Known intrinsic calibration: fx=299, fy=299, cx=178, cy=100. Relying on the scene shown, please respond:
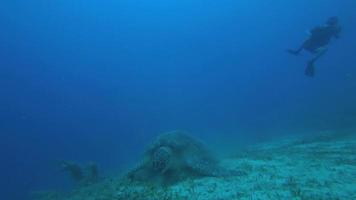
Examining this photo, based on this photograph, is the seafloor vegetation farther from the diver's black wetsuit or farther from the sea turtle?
the diver's black wetsuit

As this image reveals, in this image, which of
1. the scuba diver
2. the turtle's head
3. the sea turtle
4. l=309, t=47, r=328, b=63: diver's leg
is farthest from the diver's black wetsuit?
the turtle's head

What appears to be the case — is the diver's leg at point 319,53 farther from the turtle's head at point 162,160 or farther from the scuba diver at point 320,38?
the turtle's head at point 162,160

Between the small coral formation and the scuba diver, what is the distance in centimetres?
1233

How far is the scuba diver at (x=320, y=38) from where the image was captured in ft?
50.2

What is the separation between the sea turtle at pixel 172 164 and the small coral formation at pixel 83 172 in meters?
6.29

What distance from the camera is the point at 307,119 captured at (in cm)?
3425

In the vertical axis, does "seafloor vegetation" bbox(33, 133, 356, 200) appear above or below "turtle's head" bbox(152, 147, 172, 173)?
below

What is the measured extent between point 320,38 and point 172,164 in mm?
11279

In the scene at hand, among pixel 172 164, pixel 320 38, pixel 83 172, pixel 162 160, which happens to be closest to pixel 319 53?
pixel 320 38

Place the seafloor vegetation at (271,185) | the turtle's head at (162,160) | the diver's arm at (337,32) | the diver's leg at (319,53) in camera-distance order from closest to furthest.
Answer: the seafloor vegetation at (271,185) < the turtle's head at (162,160) < the diver's leg at (319,53) < the diver's arm at (337,32)

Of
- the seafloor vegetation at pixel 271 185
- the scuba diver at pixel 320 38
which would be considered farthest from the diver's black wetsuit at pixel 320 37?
the seafloor vegetation at pixel 271 185

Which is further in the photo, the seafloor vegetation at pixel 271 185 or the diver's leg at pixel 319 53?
the diver's leg at pixel 319 53

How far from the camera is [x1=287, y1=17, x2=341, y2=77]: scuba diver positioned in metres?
15.3

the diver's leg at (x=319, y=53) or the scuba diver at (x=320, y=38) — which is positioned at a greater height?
the scuba diver at (x=320, y=38)
